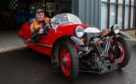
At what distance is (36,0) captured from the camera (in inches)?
637

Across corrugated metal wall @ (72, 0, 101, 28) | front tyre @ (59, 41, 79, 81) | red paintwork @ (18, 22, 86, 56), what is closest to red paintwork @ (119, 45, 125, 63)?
red paintwork @ (18, 22, 86, 56)

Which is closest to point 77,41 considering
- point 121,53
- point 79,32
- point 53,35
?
point 79,32

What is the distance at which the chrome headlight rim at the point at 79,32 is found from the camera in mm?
6601

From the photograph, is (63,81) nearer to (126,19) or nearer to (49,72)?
(49,72)

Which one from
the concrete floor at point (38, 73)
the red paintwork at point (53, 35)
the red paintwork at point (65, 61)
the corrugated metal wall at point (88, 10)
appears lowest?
the concrete floor at point (38, 73)

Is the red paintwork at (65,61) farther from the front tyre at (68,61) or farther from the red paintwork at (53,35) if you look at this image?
the red paintwork at (53,35)

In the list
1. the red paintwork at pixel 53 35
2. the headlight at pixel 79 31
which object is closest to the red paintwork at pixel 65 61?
the headlight at pixel 79 31

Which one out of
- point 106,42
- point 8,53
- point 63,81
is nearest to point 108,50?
point 106,42

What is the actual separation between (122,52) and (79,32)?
1126 millimetres

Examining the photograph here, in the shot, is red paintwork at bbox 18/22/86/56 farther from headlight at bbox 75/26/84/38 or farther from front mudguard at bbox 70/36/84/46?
front mudguard at bbox 70/36/84/46

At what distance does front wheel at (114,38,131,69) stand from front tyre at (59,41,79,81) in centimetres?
129

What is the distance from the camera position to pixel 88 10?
11.9 meters

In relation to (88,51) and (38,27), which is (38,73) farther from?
(38,27)

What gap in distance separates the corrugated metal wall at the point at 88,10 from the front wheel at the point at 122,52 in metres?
4.82
